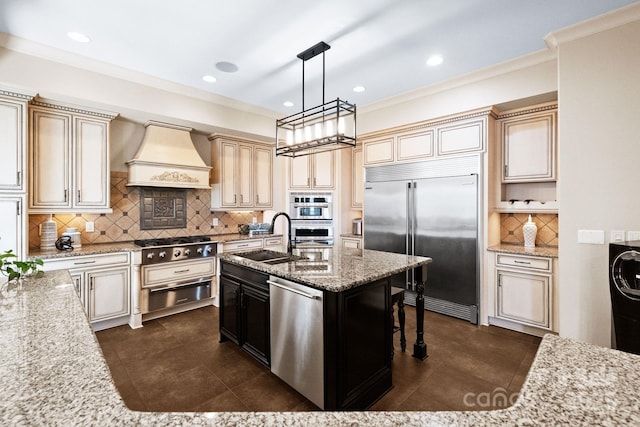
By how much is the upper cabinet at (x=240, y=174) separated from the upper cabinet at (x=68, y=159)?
4.51 feet

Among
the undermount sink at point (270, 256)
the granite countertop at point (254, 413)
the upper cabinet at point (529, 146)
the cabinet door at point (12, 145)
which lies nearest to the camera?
the granite countertop at point (254, 413)

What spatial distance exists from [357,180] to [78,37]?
380 cm

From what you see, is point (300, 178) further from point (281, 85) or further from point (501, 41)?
point (501, 41)

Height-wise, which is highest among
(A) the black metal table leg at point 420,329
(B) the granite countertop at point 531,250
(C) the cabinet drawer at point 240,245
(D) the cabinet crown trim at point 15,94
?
(D) the cabinet crown trim at point 15,94

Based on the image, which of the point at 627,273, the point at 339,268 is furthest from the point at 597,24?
the point at 339,268

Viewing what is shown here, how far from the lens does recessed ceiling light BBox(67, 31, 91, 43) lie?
8.63 feet

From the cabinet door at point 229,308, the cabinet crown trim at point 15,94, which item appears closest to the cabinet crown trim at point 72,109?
the cabinet crown trim at point 15,94

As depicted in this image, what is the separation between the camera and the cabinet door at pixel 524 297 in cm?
310

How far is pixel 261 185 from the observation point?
5004mm

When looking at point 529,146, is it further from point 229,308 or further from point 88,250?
point 88,250

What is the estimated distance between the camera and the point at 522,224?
3771mm

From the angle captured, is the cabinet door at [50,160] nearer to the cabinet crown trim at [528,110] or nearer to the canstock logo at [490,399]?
the canstock logo at [490,399]

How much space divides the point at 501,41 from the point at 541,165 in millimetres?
1415

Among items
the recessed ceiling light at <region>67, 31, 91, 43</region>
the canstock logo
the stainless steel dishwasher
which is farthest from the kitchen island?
the recessed ceiling light at <region>67, 31, 91, 43</region>
